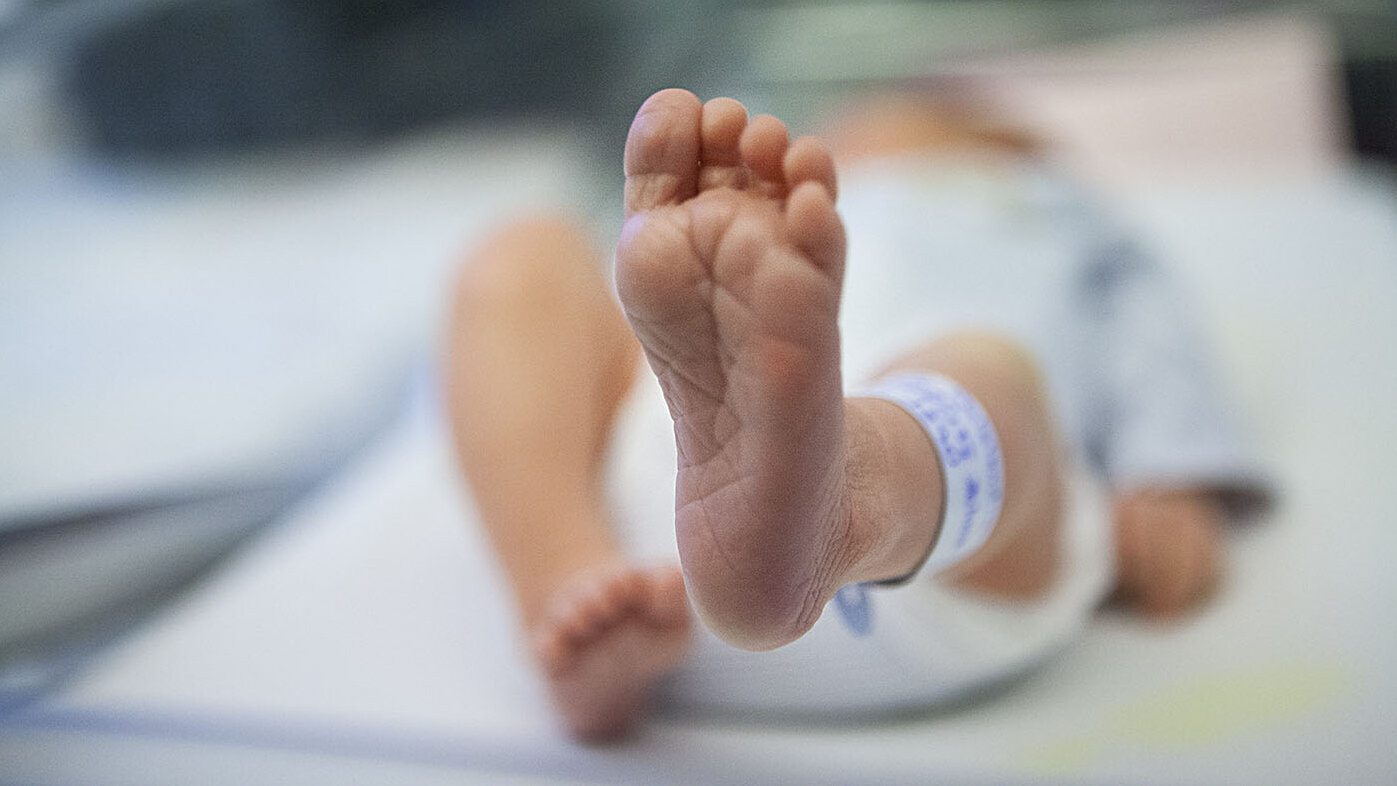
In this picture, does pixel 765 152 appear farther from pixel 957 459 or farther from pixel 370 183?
pixel 370 183

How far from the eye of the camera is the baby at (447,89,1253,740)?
34 cm

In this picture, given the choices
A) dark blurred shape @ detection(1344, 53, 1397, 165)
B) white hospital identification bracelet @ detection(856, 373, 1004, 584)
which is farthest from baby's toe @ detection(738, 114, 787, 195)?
dark blurred shape @ detection(1344, 53, 1397, 165)

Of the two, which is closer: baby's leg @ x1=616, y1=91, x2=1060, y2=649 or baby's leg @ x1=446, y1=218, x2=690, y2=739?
baby's leg @ x1=616, y1=91, x2=1060, y2=649

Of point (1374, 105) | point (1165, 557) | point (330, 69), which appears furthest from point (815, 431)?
point (330, 69)

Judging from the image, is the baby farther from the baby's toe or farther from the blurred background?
the blurred background

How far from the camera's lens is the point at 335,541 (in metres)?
0.75

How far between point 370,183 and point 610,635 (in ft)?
3.87

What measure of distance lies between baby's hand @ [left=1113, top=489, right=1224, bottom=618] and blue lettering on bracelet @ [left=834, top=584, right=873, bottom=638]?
0.24 m

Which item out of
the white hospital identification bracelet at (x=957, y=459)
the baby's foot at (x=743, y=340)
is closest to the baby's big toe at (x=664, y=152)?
the baby's foot at (x=743, y=340)

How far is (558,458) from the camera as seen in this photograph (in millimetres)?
551

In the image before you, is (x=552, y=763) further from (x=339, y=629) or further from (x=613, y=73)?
(x=613, y=73)

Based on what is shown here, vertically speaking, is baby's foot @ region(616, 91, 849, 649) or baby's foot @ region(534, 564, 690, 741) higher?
baby's foot @ region(616, 91, 849, 649)

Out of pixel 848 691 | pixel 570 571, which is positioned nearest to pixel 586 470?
pixel 570 571

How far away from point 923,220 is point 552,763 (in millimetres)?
485
